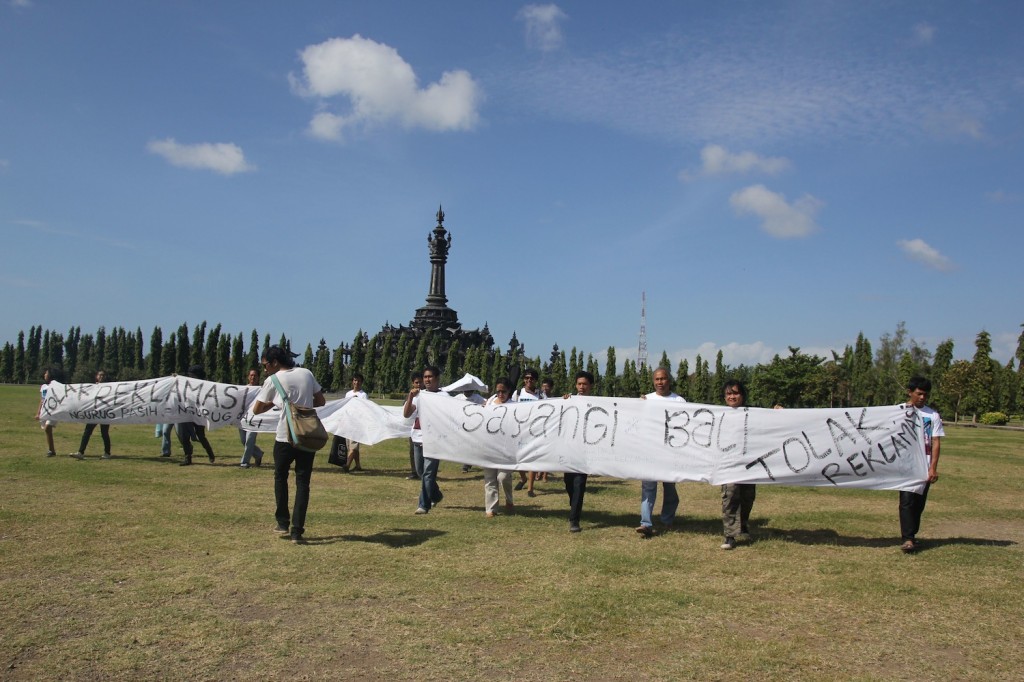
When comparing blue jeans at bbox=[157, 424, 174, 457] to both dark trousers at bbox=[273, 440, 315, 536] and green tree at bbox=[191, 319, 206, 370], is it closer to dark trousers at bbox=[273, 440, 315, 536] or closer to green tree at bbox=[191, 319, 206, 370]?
dark trousers at bbox=[273, 440, 315, 536]

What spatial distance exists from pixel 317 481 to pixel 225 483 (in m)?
1.73

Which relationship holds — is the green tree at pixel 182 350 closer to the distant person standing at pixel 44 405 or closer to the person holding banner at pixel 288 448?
the distant person standing at pixel 44 405

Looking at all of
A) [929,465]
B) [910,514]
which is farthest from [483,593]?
[929,465]

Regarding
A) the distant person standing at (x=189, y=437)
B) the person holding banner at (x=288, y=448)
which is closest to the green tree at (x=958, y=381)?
the distant person standing at (x=189, y=437)

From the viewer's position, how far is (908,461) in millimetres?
9336

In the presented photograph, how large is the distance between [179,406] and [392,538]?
989 centimetres

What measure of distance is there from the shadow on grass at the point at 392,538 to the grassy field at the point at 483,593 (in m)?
0.06

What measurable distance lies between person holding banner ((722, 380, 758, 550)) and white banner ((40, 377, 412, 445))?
817cm

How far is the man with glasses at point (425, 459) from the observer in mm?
11078

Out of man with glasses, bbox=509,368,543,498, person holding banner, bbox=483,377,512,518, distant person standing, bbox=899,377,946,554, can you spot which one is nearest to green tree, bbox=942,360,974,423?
man with glasses, bbox=509,368,543,498

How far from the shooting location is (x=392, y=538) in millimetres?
9148

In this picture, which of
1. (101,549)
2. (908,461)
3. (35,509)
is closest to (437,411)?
(101,549)

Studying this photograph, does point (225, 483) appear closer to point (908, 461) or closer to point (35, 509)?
point (35, 509)

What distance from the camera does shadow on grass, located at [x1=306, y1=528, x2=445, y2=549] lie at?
8.83 metres
